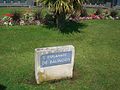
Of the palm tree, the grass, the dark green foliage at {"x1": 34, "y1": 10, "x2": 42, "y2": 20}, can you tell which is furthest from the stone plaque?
the dark green foliage at {"x1": 34, "y1": 10, "x2": 42, "y2": 20}

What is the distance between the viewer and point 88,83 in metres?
9.46

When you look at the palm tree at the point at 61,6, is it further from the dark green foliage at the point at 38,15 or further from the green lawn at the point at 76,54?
the dark green foliage at the point at 38,15

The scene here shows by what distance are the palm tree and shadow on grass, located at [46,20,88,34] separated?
0.33 meters

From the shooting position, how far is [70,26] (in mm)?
15609

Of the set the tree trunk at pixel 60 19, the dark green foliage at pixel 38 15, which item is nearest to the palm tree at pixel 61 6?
the tree trunk at pixel 60 19

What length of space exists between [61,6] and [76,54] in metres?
3.14

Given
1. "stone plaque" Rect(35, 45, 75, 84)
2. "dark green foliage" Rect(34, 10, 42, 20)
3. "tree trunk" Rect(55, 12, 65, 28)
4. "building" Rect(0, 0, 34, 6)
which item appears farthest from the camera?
"building" Rect(0, 0, 34, 6)

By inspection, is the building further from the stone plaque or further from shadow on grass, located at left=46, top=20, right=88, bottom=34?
the stone plaque

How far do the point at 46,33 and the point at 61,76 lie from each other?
16.8 ft

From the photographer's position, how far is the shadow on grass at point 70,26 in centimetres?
1491

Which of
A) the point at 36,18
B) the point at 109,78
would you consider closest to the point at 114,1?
the point at 36,18

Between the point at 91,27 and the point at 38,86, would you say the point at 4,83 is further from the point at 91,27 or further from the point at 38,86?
the point at 91,27

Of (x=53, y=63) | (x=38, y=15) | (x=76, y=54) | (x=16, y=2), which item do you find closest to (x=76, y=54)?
(x=76, y=54)

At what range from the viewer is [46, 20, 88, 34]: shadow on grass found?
48.9ft
